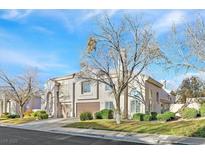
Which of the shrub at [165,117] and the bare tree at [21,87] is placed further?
the bare tree at [21,87]

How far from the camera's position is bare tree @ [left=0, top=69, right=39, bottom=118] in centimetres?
3172

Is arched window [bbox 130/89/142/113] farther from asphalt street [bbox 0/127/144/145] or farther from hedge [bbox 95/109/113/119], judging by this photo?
asphalt street [bbox 0/127/144/145]

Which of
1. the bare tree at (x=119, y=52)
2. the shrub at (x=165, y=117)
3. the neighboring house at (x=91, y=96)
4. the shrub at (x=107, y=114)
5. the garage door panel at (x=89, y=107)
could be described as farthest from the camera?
the garage door panel at (x=89, y=107)

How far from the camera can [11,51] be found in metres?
15.5

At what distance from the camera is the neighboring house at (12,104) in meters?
34.7

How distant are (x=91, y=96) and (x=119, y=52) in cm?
808

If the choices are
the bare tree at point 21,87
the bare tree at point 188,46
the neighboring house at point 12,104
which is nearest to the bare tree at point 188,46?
the bare tree at point 188,46

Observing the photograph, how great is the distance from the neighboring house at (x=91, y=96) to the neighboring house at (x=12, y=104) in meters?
2.77

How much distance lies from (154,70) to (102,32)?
136 inches

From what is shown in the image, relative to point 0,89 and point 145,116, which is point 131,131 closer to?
point 145,116

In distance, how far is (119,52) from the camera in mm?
20047

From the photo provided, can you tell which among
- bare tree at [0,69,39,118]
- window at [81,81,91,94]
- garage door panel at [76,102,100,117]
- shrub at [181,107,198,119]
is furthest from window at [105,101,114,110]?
bare tree at [0,69,39,118]

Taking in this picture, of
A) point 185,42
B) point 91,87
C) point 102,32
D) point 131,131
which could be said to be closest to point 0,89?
point 91,87

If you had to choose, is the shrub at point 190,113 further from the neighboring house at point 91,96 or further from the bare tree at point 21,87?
the bare tree at point 21,87
